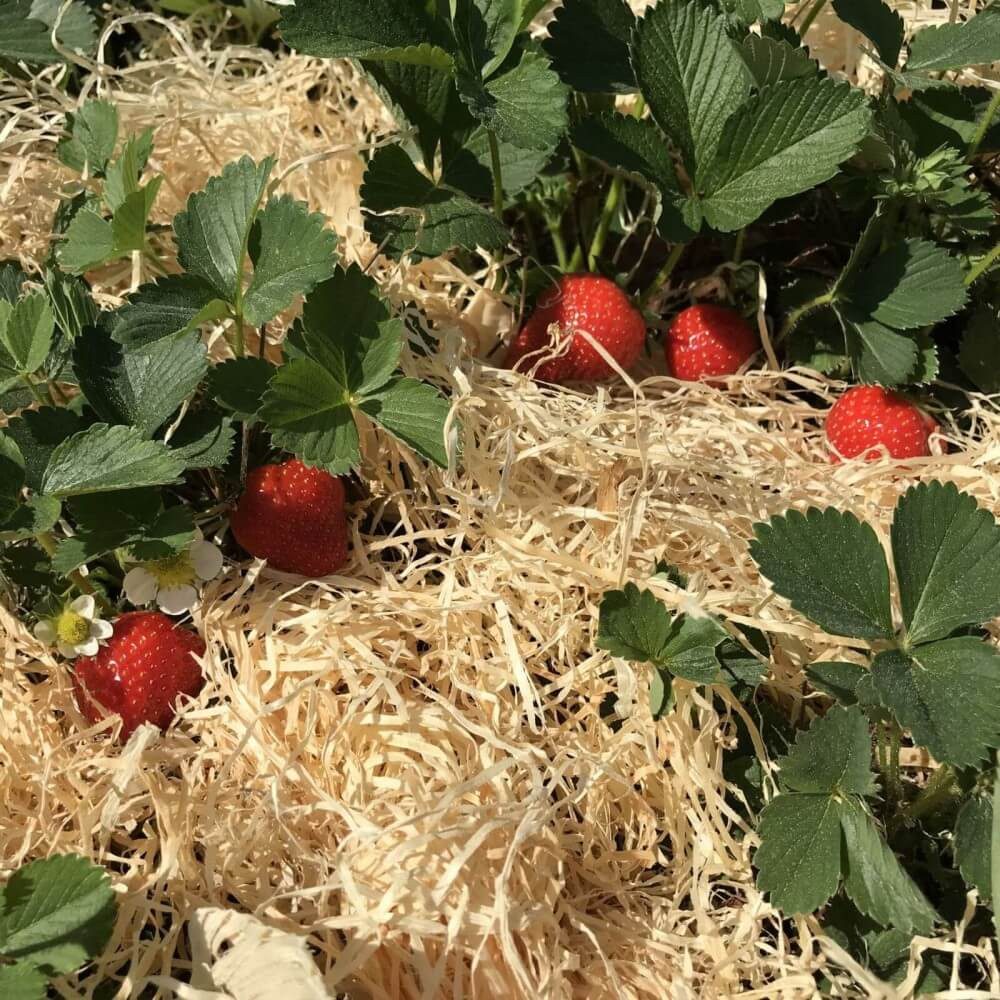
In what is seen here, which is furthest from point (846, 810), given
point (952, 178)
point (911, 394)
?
point (952, 178)

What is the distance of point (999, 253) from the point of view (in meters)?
1.09

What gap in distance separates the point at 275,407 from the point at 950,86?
0.73 meters

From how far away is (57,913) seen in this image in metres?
0.73

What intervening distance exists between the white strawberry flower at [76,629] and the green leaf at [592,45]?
654 mm

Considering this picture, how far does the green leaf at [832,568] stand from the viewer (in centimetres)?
80

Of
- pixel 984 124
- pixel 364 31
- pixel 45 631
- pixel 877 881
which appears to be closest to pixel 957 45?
pixel 984 124

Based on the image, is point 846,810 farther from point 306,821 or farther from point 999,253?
point 999,253

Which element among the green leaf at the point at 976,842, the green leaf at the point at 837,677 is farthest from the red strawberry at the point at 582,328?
the green leaf at the point at 976,842

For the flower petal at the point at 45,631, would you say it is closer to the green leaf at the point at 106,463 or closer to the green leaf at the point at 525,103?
the green leaf at the point at 106,463

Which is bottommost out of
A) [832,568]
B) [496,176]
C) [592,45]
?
[832,568]

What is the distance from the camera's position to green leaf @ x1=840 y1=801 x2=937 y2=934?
763 mm

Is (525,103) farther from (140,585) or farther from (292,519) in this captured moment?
(140,585)

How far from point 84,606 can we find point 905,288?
0.81m

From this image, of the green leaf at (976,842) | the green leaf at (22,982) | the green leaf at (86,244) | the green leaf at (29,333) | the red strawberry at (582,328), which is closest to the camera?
the green leaf at (22,982)
